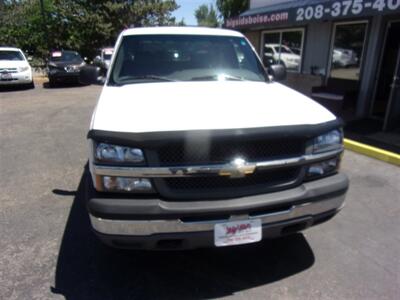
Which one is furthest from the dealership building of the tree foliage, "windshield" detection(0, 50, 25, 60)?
the tree foliage

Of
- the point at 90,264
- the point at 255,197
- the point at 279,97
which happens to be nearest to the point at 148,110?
the point at 255,197

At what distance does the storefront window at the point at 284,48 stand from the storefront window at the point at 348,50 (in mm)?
1484

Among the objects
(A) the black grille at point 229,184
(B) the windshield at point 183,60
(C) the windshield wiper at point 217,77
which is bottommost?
(A) the black grille at point 229,184

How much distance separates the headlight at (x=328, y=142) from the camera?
250 centimetres

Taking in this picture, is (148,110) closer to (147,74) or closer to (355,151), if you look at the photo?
(147,74)

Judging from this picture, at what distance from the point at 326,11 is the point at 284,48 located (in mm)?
3821

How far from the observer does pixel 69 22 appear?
78.3ft

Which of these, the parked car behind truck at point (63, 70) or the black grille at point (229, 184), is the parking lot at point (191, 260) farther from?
the parked car behind truck at point (63, 70)

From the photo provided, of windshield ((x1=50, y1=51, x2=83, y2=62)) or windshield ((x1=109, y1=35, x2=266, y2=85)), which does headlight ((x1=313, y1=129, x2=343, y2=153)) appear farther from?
windshield ((x1=50, y1=51, x2=83, y2=62))

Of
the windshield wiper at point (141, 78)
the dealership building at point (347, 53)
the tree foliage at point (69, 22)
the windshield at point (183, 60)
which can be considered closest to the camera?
the windshield wiper at point (141, 78)

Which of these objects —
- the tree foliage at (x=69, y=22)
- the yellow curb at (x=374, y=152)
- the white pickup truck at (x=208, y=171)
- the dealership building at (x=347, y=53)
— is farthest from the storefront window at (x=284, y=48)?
the tree foliage at (x=69, y=22)

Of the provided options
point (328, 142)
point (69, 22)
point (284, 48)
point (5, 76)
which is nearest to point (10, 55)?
point (5, 76)

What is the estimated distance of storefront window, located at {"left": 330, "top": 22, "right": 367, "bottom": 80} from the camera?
8.84 meters

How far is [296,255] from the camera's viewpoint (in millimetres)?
3031
